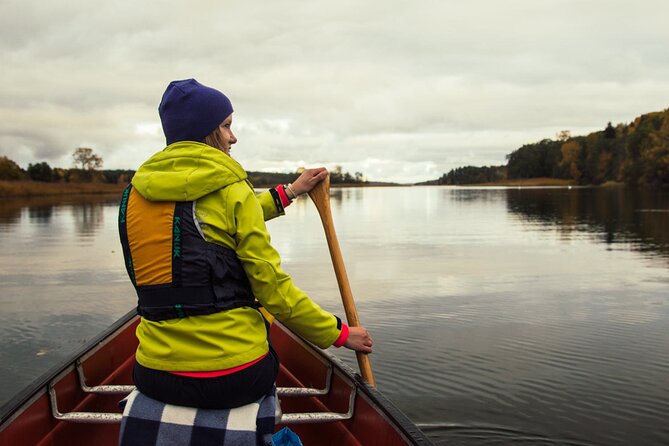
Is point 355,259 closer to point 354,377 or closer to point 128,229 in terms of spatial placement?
point 354,377

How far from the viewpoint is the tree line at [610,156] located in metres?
99.5

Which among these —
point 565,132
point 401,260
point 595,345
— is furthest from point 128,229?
point 565,132

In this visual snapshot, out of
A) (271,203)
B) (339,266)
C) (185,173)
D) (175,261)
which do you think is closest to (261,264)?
(175,261)

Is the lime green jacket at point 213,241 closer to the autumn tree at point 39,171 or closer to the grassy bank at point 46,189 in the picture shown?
the grassy bank at point 46,189

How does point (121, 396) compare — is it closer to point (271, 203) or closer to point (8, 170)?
point (271, 203)

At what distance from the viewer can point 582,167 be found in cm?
15075

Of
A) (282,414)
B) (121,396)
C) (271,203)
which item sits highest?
(271,203)

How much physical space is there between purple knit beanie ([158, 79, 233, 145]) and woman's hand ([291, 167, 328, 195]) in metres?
1.04

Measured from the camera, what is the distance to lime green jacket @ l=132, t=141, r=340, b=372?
238 centimetres

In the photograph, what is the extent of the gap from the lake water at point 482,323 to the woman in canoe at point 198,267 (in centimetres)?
423

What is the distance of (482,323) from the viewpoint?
10.2 m

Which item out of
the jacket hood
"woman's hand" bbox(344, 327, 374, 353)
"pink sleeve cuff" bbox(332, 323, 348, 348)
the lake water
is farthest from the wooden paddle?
the lake water

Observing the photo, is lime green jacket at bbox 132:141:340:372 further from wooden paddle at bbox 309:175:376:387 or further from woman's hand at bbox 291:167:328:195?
wooden paddle at bbox 309:175:376:387

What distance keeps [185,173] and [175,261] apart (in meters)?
0.35
